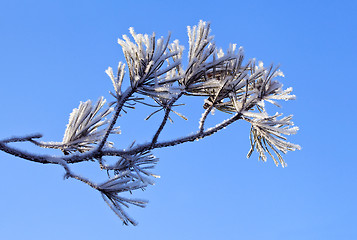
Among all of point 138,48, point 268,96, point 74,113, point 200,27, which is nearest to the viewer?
point 138,48

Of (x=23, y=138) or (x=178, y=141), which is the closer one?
(x=178, y=141)

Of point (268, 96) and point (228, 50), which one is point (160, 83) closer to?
point (228, 50)

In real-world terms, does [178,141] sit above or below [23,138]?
above

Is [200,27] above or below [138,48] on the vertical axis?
above

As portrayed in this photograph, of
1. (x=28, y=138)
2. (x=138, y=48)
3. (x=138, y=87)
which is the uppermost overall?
(x=138, y=48)

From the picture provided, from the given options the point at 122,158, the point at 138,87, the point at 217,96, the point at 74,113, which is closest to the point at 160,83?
the point at 138,87

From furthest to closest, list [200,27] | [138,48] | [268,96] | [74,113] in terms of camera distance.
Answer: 1. [74,113]
2. [268,96]
3. [200,27]
4. [138,48]

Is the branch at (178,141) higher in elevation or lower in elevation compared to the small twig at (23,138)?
higher

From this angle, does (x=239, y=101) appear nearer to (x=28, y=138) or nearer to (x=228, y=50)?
(x=228, y=50)

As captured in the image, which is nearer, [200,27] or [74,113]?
[200,27]

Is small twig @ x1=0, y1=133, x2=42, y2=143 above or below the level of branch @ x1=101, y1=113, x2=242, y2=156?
below

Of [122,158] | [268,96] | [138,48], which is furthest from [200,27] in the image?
[122,158]
